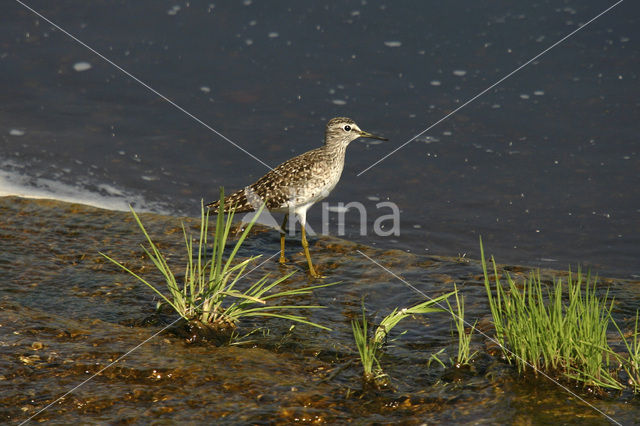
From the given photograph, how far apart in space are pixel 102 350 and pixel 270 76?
8751 millimetres

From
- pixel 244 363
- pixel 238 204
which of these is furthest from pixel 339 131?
pixel 244 363

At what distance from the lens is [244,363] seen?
539 cm

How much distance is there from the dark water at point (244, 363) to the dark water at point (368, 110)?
278cm

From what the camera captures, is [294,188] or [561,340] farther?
[294,188]

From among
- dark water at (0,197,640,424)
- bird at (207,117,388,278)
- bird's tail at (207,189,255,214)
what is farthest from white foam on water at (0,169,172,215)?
dark water at (0,197,640,424)

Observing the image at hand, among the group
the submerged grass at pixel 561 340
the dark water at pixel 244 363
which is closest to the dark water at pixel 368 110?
the dark water at pixel 244 363

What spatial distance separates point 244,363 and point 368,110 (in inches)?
303

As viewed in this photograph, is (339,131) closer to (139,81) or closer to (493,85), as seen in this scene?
(493,85)

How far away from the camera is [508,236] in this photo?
9828mm

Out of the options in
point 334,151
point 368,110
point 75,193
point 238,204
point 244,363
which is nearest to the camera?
point 244,363

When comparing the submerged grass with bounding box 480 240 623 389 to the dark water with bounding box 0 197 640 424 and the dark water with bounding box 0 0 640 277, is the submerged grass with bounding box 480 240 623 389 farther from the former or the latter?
the dark water with bounding box 0 0 640 277

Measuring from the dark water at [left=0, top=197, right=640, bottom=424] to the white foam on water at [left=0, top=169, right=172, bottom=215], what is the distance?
258 cm

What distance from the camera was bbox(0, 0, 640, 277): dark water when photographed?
10.3 meters

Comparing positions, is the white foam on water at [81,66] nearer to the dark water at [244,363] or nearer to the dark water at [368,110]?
the dark water at [368,110]
